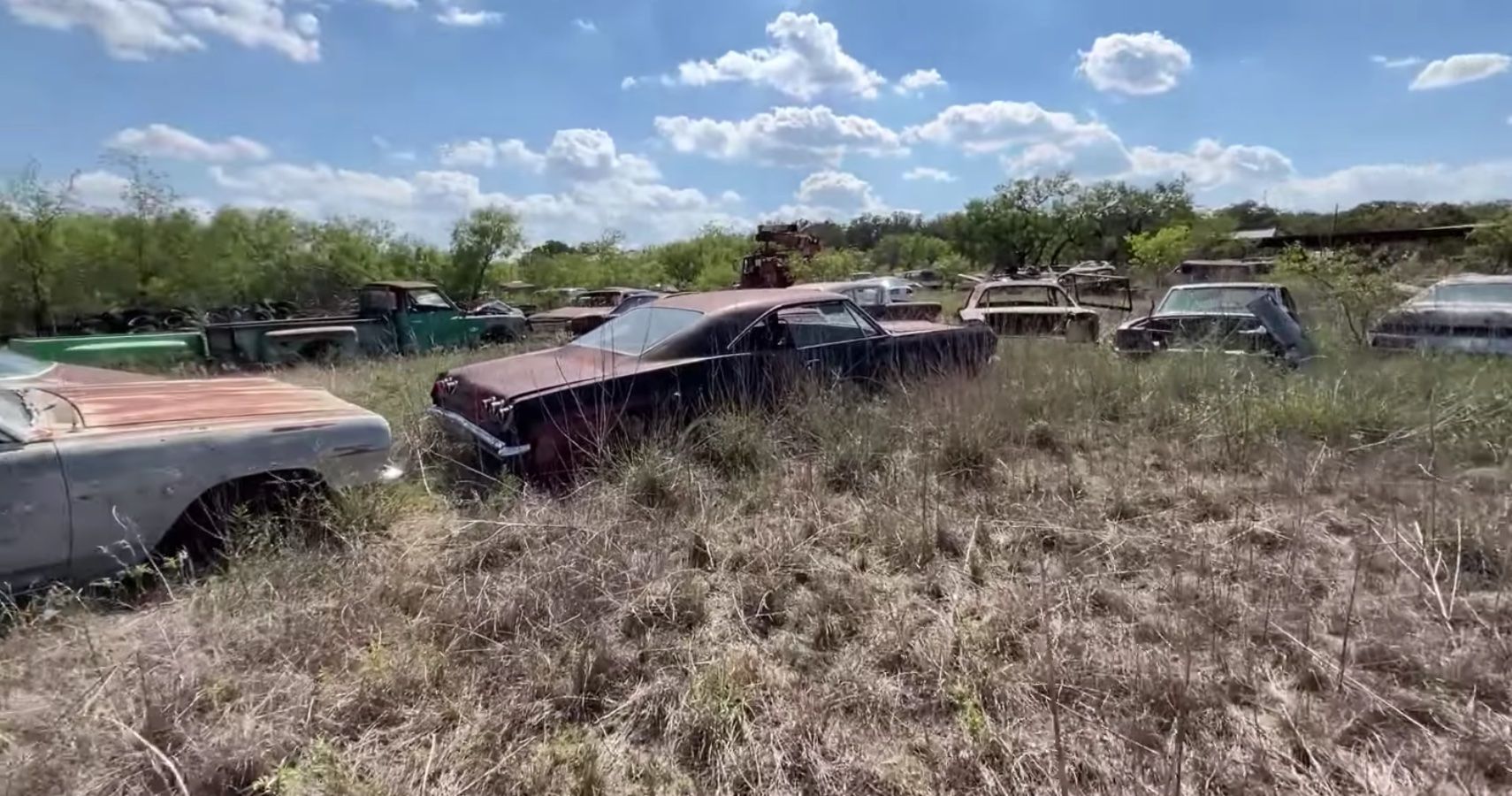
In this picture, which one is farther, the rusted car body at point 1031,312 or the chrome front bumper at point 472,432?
the rusted car body at point 1031,312

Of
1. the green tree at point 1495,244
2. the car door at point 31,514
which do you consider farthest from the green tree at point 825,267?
the green tree at point 1495,244

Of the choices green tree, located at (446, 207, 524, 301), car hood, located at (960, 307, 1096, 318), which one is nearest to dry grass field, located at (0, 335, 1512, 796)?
car hood, located at (960, 307, 1096, 318)

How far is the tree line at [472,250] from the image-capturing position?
691 inches

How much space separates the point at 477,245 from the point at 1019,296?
24082 millimetres

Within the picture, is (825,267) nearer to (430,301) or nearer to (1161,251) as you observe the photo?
(430,301)

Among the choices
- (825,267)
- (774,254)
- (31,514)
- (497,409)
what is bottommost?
(31,514)

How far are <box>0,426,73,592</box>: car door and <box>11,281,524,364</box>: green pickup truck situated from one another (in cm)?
897

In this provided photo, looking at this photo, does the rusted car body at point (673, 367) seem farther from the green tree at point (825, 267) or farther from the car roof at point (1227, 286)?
the green tree at point (825, 267)

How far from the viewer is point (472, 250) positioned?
97.9 feet

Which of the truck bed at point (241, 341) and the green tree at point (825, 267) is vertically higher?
the green tree at point (825, 267)

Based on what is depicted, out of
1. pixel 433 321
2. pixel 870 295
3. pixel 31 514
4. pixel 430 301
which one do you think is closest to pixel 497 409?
pixel 31 514

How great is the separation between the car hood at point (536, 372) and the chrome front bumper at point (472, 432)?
0.53 ft

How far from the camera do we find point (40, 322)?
17125mm

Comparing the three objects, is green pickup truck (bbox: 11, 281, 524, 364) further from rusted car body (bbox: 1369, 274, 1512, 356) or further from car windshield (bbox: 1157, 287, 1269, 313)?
rusted car body (bbox: 1369, 274, 1512, 356)
